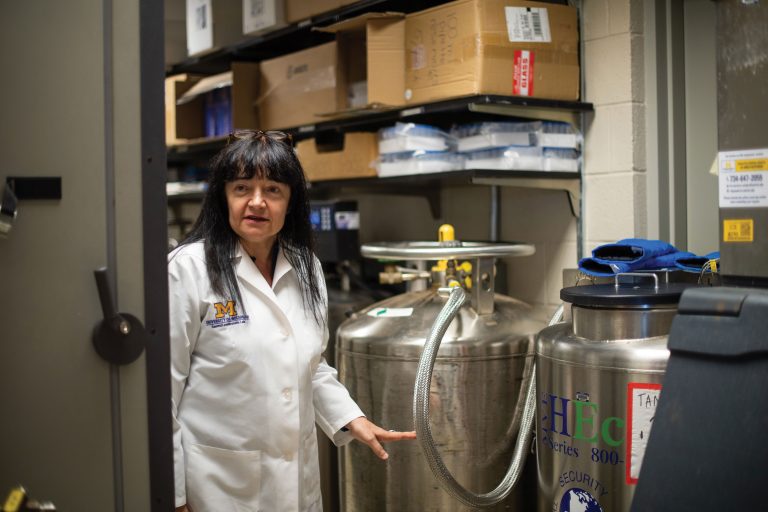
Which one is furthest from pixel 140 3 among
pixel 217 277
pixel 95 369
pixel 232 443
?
pixel 232 443

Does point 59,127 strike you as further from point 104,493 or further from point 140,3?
point 104,493

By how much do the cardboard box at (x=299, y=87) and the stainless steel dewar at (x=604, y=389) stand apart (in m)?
1.34

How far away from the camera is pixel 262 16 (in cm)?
298

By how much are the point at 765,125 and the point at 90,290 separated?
1049 mm

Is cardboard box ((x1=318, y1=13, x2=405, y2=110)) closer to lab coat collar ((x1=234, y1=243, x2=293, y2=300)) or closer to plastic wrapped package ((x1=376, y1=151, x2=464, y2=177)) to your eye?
plastic wrapped package ((x1=376, y1=151, x2=464, y2=177))

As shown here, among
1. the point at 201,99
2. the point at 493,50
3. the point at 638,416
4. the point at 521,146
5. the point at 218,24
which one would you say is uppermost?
the point at 218,24

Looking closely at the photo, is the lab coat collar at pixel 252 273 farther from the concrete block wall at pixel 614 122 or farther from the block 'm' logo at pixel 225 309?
the concrete block wall at pixel 614 122

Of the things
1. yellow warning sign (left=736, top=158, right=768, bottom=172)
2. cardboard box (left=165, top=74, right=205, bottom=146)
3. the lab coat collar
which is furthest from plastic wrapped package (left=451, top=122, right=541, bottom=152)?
cardboard box (left=165, top=74, right=205, bottom=146)

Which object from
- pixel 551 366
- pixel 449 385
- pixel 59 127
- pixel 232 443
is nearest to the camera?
pixel 59 127

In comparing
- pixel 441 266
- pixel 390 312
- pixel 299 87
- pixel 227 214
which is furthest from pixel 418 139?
pixel 227 214

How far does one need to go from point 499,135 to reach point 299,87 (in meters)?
0.94

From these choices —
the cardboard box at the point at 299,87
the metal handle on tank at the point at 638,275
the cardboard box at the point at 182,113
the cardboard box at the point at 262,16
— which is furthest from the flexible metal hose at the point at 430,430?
the cardboard box at the point at 182,113

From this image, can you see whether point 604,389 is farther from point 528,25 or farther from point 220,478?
point 528,25

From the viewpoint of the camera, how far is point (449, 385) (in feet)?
6.82
